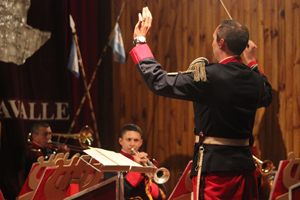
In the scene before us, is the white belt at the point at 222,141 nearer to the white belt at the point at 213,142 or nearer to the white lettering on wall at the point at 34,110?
the white belt at the point at 213,142

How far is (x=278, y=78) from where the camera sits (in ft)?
14.2

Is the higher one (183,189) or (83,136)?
(83,136)

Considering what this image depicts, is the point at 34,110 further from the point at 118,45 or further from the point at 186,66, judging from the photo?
the point at 186,66

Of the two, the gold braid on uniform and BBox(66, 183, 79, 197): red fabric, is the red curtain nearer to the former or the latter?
BBox(66, 183, 79, 197): red fabric

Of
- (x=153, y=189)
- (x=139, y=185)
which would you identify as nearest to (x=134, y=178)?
(x=139, y=185)

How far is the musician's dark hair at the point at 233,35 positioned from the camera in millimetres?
2014

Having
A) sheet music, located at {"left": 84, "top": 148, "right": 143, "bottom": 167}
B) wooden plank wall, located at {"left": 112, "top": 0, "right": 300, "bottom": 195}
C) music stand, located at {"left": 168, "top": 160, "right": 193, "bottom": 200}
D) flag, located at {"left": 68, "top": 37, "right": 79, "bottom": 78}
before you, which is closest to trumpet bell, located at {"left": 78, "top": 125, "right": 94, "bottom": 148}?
wooden plank wall, located at {"left": 112, "top": 0, "right": 300, "bottom": 195}

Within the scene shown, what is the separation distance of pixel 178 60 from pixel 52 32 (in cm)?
175

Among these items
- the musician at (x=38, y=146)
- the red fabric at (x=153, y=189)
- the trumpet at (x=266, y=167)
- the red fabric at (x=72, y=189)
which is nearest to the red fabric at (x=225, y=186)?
the red fabric at (x=72, y=189)

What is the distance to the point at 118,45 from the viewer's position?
5.02m

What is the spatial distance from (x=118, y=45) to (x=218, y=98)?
10.8 ft

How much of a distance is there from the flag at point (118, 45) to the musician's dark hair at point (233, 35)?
309 centimetres

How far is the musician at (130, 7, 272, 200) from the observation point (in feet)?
6.20

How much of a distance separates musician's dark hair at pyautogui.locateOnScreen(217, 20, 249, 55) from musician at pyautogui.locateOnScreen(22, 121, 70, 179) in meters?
3.11
